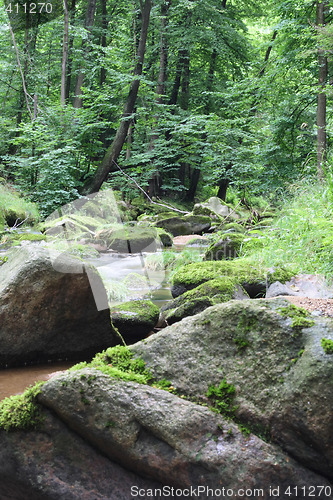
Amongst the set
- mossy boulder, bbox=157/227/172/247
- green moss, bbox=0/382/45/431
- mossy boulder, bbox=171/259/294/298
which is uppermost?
Result: green moss, bbox=0/382/45/431

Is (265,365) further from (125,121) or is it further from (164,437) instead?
(125,121)

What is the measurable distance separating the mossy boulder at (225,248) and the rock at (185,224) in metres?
6.27

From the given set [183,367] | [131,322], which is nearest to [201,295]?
[131,322]

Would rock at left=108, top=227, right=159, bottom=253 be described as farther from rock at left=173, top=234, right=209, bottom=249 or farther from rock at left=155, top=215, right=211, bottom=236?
rock at left=155, top=215, right=211, bottom=236

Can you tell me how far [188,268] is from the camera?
5922 mm

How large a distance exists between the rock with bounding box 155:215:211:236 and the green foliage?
12.0 metres

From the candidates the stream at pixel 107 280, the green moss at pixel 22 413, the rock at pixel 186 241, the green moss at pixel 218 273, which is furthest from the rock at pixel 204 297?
the rock at pixel 186 241

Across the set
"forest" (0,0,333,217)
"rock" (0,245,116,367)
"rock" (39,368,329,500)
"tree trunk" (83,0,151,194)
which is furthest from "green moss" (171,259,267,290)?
"tree trunk" (83,0,151,194)

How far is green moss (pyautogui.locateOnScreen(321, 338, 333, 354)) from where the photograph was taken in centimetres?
193

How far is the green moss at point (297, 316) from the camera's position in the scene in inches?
82.0

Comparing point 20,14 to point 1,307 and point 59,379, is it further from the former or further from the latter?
point 59,379

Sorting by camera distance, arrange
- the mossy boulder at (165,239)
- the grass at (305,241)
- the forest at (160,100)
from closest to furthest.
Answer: the grass at (305,241), the mossy boulder at (165,239), the forest at (160,100)

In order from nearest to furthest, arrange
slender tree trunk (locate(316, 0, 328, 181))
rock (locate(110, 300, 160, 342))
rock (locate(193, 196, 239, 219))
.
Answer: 1. rock (locate(110, 300, 160, 342))
2. slender tree trunk (locate(316, 0, 328, 181))
3. rock (locate(193, 196, 239, 219))

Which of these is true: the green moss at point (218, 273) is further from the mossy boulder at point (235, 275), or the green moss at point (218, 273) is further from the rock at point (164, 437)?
the rock at point (164, 437)
